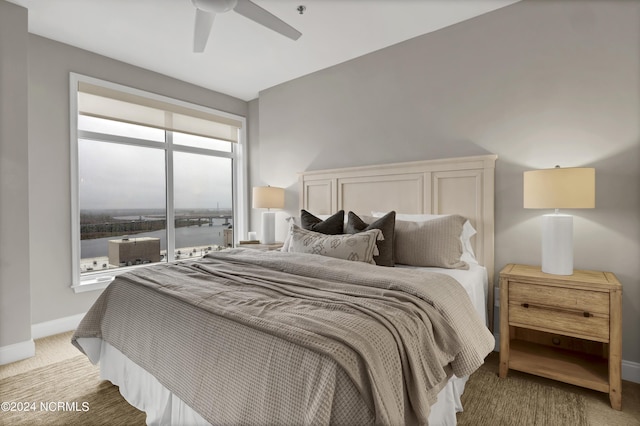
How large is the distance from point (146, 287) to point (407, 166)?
234 cm

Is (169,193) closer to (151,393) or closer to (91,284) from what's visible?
(91,284)

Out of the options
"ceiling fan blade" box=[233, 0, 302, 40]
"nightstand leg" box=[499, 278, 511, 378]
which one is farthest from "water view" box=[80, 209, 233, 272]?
"nightstand leg" box=[499, 278, 511, 378]

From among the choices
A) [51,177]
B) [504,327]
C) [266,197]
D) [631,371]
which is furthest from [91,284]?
[631,371]

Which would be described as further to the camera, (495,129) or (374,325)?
(495,129)

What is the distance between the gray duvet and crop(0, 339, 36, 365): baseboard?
3.54 feet

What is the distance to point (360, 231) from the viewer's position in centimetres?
256

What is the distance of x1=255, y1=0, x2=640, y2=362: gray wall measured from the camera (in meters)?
2.16

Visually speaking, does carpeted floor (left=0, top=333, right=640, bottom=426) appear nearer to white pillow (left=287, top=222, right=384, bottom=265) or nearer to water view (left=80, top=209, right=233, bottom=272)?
white pillow (left=287, top=222, right=384, bottom=265)

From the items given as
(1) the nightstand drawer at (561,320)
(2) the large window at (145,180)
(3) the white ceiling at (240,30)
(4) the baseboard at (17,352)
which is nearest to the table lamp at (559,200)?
(1) the nightstand drawer at (561,320)

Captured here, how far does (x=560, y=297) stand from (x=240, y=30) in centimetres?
322

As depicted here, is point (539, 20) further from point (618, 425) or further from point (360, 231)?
point (618, 425)

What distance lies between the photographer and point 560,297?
200cm

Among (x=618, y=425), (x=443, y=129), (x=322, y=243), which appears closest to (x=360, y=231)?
(x=322, y=243)

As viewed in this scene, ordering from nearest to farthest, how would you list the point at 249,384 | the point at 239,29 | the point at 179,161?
1. the point at 249,384
2. the point at 239,29
3. the point at 179,161
